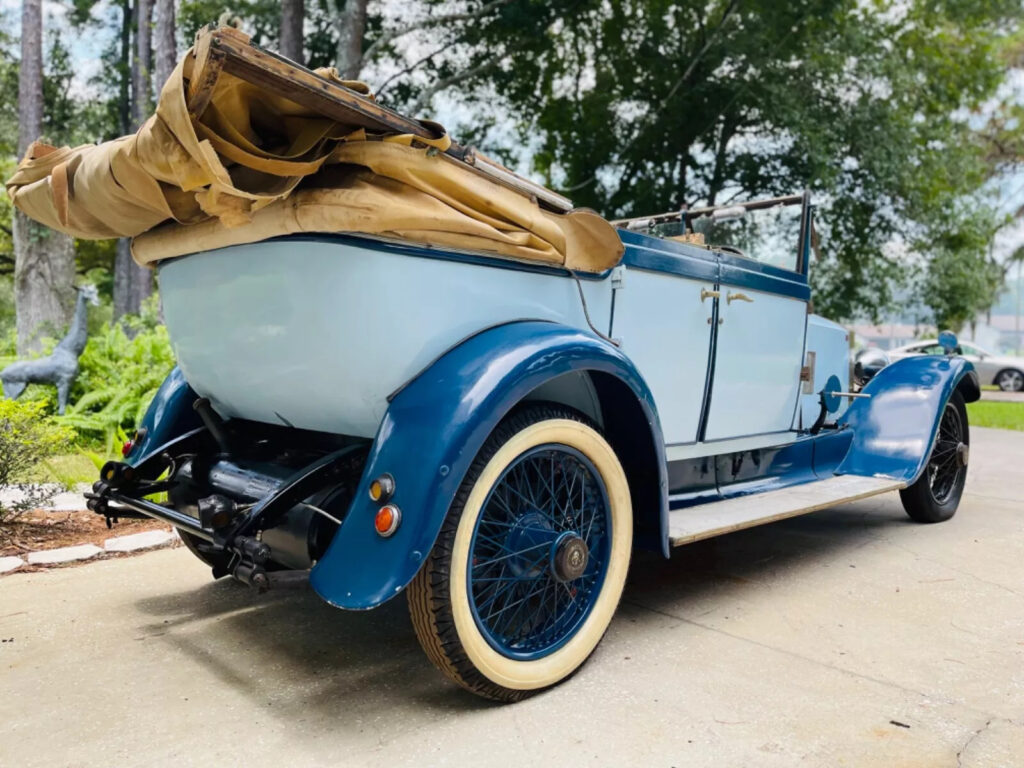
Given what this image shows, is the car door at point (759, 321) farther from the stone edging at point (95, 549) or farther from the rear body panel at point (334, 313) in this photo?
the stone edging at point (95, 549)

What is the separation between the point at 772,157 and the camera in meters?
14.5

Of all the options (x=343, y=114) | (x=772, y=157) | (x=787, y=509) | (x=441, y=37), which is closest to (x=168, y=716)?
(x=343, y=114)

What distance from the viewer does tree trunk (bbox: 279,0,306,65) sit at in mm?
10516

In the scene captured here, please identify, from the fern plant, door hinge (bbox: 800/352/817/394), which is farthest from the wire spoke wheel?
the fern plant

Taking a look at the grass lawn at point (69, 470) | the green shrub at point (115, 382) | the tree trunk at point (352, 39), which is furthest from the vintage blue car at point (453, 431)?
the tree trunk at point (352, 39)

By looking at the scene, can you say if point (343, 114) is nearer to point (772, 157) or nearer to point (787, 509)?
point (787, 509)

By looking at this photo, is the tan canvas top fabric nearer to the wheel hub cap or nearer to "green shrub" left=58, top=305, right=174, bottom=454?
the wheel hub cap

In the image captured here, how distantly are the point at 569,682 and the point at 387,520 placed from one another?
0.91 m

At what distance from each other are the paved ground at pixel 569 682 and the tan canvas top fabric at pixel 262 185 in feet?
4.72

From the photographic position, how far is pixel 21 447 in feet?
13.5

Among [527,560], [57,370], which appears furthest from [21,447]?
[527,560]

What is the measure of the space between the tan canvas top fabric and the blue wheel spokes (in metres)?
0.74

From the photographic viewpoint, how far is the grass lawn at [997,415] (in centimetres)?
1125

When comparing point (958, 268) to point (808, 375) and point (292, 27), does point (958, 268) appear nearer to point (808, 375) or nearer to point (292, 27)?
point (292, 27)
